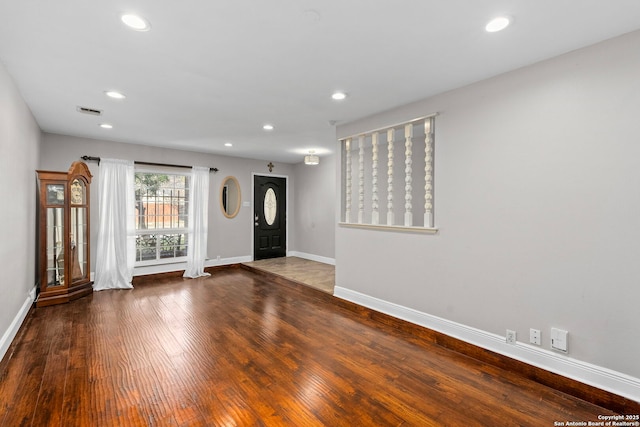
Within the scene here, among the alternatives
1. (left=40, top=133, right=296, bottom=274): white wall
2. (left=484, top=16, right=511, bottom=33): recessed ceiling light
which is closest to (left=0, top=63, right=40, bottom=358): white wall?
(left=40, top=133, right=296, bottom=274): white wall

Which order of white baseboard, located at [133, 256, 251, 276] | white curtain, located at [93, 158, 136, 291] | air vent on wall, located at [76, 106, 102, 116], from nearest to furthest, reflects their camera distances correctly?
air vent on wall, located at [76, 106, 102, 116] < white curtain, located at [93, 158, 136, 291] < white baseboard, located at [133, 256, 251, 276]

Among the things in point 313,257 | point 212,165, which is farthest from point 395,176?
point 212,165

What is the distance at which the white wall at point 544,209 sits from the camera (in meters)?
1.96

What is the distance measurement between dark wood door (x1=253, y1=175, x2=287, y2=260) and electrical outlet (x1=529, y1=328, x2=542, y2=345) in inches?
215

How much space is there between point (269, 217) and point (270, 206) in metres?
0.27

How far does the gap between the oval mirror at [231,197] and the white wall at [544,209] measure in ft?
14.3

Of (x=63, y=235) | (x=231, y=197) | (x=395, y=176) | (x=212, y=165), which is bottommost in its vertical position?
(x=63, y=235)

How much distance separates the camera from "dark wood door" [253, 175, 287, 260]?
6832 millimetres

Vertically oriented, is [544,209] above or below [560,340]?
above

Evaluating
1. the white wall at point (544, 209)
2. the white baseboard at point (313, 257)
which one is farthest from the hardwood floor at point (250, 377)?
the white baseboard at point (313, 257)

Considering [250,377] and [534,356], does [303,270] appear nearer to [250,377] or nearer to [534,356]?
[250,377]

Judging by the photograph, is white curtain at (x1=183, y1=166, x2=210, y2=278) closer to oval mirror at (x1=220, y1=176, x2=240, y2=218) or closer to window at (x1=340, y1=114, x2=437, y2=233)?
oval mirror at (x1=220, y1=176, x2=240, y2=218)

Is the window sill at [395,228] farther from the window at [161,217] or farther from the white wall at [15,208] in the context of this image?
the window at [161,217]

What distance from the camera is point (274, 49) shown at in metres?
2.14
